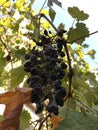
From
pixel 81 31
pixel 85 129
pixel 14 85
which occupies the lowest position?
pixel 85 129

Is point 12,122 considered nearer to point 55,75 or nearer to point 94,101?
point 55,75

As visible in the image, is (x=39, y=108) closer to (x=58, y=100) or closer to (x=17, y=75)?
(x=58, y=100)

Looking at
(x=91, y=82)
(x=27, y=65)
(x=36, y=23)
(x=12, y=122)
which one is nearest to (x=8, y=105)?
(x=12, y=122)

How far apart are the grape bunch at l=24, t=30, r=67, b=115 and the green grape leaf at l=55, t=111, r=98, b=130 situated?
0.10 ft

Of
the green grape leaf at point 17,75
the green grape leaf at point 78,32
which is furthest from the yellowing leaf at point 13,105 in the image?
the green grape leaf at point 78,32

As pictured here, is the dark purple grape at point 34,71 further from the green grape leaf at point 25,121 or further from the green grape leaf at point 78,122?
the green grape leaf at point 25,121

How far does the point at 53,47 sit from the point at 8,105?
23cm

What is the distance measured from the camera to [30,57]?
3.42ft

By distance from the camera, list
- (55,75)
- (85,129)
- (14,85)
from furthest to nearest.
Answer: (14,85)
(55,75)
(85,129)

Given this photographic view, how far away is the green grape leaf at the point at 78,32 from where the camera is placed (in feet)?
3.91

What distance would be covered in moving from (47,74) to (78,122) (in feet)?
0.53

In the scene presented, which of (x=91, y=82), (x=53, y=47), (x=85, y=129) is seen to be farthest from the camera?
(x=91, y=82)

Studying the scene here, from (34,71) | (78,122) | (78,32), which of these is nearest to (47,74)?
(34,71)

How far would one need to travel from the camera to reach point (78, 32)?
47.8 inches
